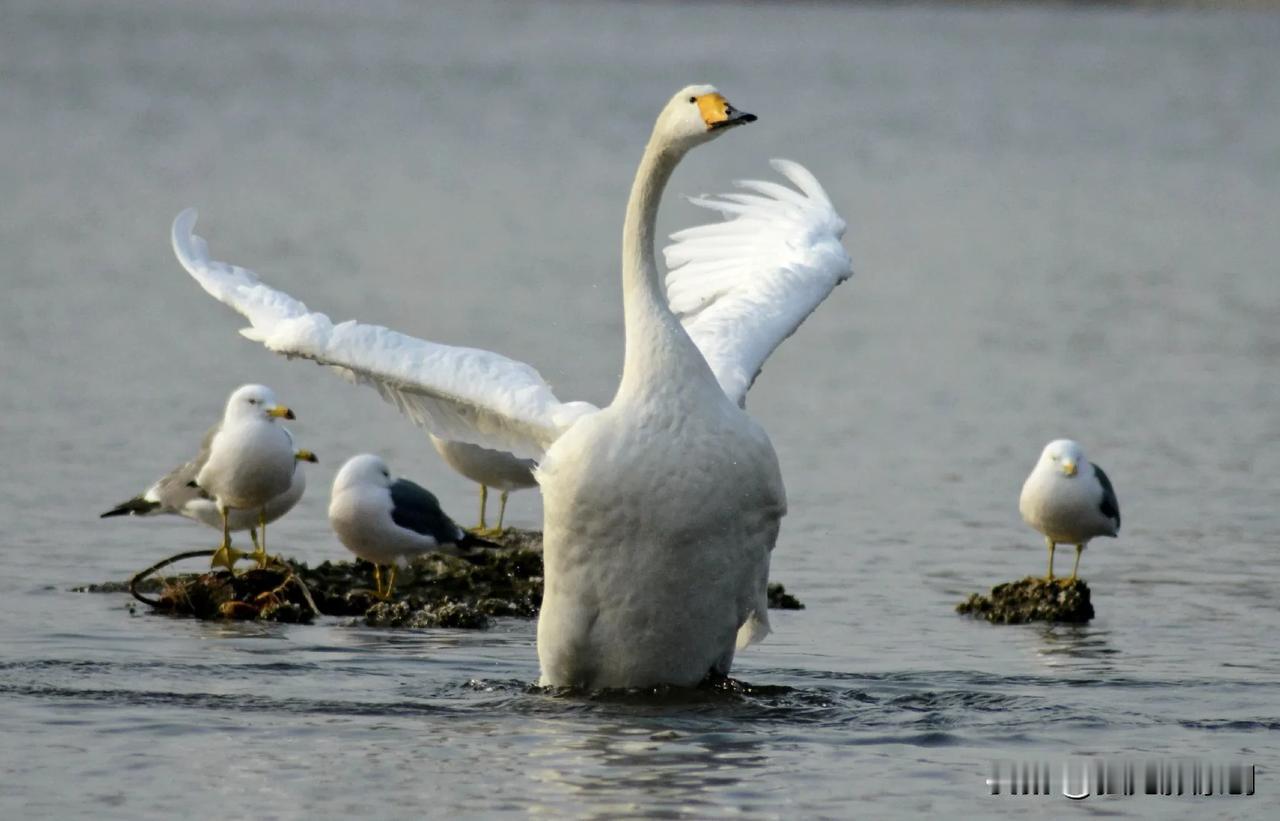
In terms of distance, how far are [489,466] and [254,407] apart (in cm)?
151

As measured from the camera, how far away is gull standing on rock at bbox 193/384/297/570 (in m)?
13.6

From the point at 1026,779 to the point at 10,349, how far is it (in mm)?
13276

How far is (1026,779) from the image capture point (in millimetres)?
9578

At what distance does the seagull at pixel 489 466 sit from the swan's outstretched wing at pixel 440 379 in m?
3.21

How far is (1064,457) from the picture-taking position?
1417cm

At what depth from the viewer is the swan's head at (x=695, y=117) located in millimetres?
10086

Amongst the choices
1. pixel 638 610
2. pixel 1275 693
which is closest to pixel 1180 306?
pixel 1275 693

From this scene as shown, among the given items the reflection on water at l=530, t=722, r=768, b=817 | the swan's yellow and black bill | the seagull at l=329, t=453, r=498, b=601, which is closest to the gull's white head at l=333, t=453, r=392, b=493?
the seagull at l=329, t=453, r=498, b=601

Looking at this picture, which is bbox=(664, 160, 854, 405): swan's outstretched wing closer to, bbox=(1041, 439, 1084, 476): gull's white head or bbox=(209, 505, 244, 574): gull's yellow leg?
bbox=(1041, 439, 1084, 476): gull's white head

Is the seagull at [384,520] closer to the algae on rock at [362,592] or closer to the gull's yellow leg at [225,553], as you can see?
the algae on rock at [362,592]

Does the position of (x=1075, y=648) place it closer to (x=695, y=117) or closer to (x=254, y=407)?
(x=695, y=117)

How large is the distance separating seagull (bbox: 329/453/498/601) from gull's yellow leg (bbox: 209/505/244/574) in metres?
0.64

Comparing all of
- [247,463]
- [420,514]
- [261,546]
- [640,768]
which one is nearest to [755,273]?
[420,514]

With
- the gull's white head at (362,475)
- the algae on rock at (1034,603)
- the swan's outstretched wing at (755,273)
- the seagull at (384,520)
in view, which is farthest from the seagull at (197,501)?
the algae on rock at (1034,603)
